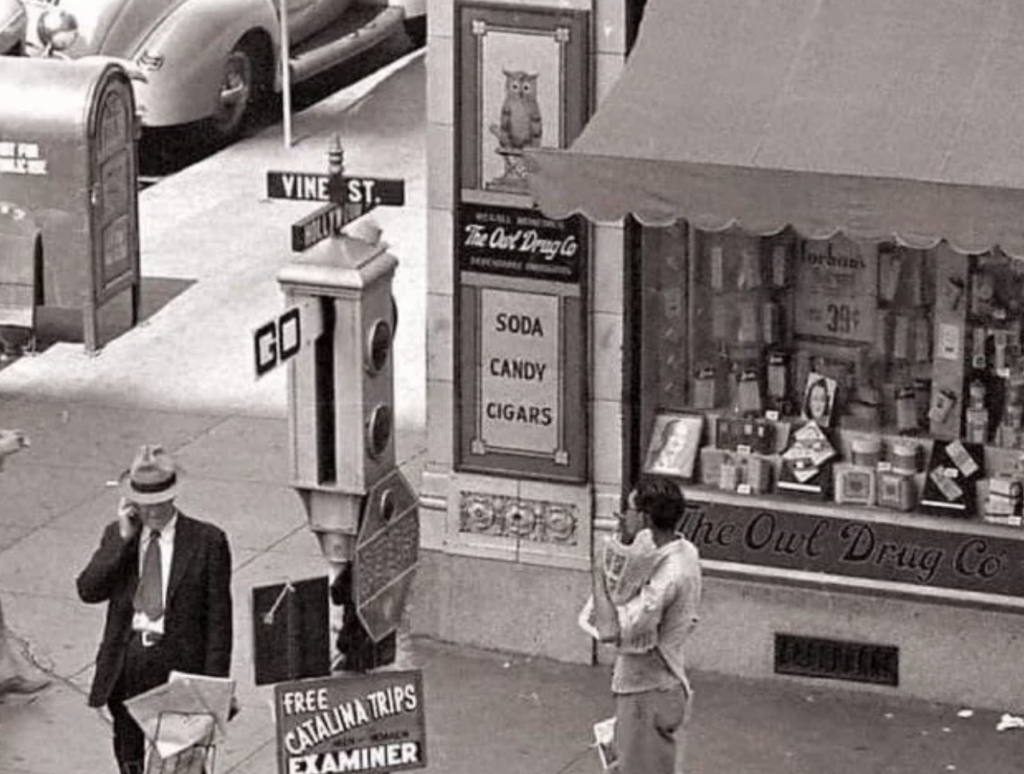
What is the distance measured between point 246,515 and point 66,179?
3.35 meters

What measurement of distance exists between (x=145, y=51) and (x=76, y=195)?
161 inches

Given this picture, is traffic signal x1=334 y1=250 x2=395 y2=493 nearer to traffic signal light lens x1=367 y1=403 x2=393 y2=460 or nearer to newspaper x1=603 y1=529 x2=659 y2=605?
traffic signal light lens x1=367 y1=403 x2=393 y2=460

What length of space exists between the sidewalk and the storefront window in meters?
0.92

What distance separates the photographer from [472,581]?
13625 millimetres

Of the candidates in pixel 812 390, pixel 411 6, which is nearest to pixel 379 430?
pixel 812 390

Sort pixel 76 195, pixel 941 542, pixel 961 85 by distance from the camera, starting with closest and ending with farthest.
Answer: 1. pixel 961 85
2. pixel 941 542
3. pixel 76 195

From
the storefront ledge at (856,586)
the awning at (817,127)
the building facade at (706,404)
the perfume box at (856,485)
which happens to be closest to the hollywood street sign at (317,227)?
the awning at (817,127)

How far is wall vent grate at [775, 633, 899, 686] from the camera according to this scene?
42.7 ft

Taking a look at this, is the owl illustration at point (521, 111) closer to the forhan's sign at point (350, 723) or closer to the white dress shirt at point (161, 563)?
the white dress shirt at point (161, 563)

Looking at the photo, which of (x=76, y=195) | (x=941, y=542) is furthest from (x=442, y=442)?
(x=76, y=195)

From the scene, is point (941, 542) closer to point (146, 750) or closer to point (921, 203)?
point (921, 203)

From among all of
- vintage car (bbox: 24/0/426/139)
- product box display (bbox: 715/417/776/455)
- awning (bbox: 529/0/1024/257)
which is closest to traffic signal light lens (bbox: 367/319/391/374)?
awning (bbox: 529/0/1024/257)

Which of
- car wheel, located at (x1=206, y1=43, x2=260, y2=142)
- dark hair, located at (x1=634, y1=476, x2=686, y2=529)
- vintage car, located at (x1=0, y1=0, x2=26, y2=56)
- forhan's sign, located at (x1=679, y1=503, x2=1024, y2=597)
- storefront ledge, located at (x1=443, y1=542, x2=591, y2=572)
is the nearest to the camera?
dark hair, located at (x1=634, y1=476, x2=686, y2=529)

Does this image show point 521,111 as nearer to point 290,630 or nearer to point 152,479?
point 152,479
